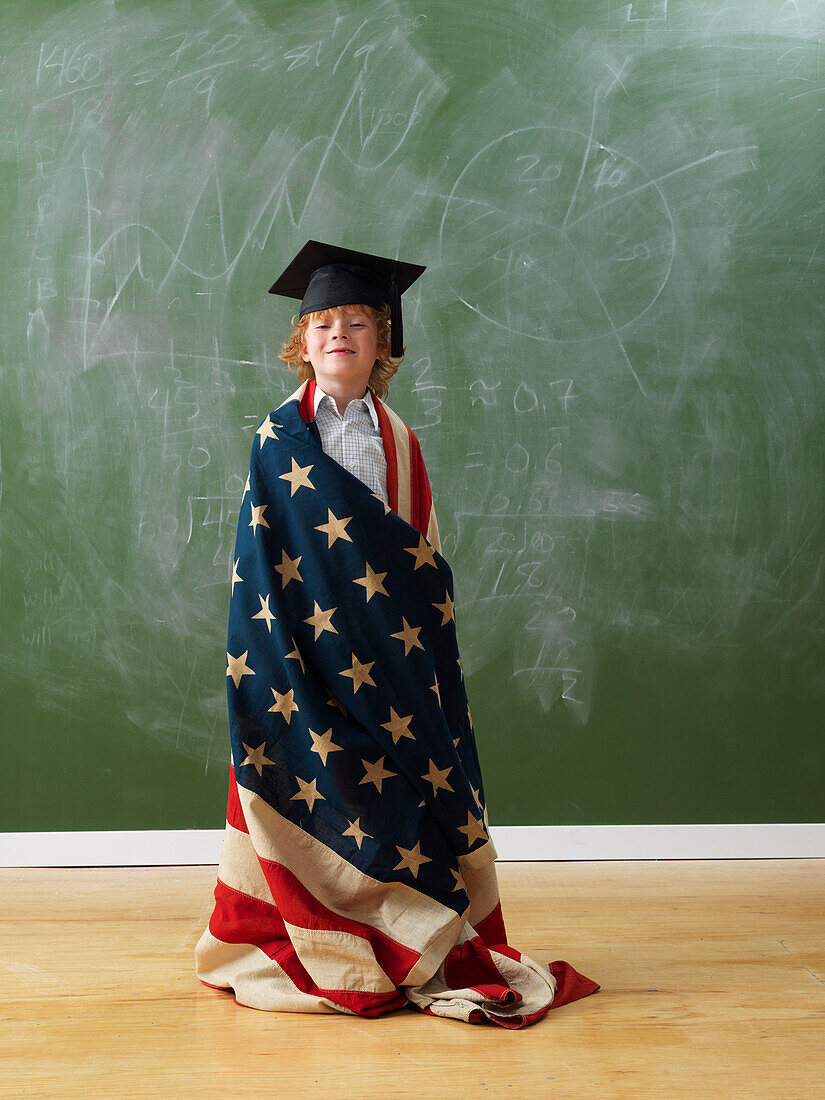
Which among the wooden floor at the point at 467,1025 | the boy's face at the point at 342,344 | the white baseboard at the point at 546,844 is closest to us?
the wooden floor at the point at 467,1025

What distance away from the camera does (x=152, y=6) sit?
8.89ft

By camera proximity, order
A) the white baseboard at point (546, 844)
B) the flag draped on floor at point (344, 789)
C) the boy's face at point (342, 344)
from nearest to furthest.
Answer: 1. the flag draped on floor at point (344, 789)
2. the boy's face at point (342, 344)
3. the white baseboard at point (546, 844)

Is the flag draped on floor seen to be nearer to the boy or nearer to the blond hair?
the boy

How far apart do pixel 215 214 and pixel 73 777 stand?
5.49ft

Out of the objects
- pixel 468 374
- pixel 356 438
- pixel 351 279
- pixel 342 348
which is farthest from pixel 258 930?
pixel 468 374

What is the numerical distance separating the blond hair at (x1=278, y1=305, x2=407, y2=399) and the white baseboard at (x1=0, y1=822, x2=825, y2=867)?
1.41 metres

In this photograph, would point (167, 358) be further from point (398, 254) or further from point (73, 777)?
point (73, 777)

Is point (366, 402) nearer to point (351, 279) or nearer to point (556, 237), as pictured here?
point (351, 279)

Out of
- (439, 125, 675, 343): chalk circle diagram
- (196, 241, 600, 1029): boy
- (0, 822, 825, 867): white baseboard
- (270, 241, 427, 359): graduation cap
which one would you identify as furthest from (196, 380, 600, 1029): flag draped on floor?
(439, 125, 675, 343): chalk circle diagram

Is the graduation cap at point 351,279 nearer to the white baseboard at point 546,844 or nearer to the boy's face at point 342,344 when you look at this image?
the boy's face at point 342,344

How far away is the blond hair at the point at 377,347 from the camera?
1.76m

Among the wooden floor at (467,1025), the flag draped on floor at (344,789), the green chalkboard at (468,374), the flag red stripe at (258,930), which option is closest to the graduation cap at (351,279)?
the flag draped on floor at (344,789)

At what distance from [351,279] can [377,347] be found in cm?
14

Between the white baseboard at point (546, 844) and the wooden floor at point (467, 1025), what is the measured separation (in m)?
0.31
